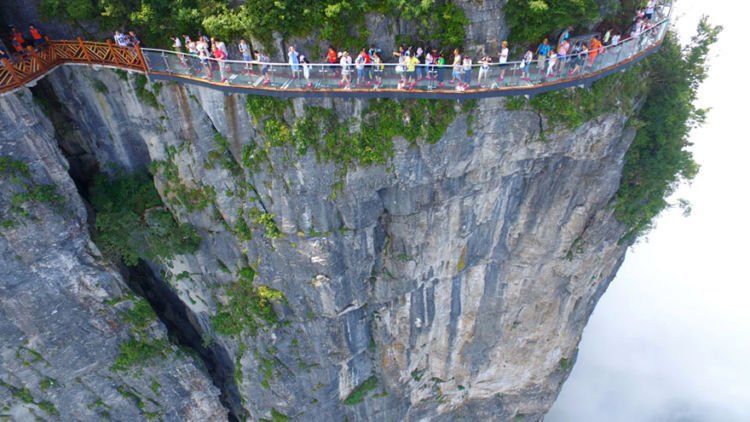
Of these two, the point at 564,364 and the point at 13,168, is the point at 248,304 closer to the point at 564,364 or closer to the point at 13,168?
the point at 13,168

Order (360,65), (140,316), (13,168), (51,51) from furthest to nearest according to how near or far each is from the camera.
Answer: (140,316) < (13,168) < (51,51) < (360,65)

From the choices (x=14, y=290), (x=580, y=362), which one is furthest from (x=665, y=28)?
(x=580, y=362)

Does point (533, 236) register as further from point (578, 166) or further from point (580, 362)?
point (580, 362)

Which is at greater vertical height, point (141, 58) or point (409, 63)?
point (141, 58)

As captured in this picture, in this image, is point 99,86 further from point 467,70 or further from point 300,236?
point 467,70

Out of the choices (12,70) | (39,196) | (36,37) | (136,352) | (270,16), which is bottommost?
(136,352)

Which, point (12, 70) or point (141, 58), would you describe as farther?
point (141, 58)

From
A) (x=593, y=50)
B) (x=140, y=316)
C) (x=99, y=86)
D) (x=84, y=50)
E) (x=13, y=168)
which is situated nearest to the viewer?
(x=593, y=50)

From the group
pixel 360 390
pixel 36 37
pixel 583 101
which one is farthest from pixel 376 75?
pixel 360 390
